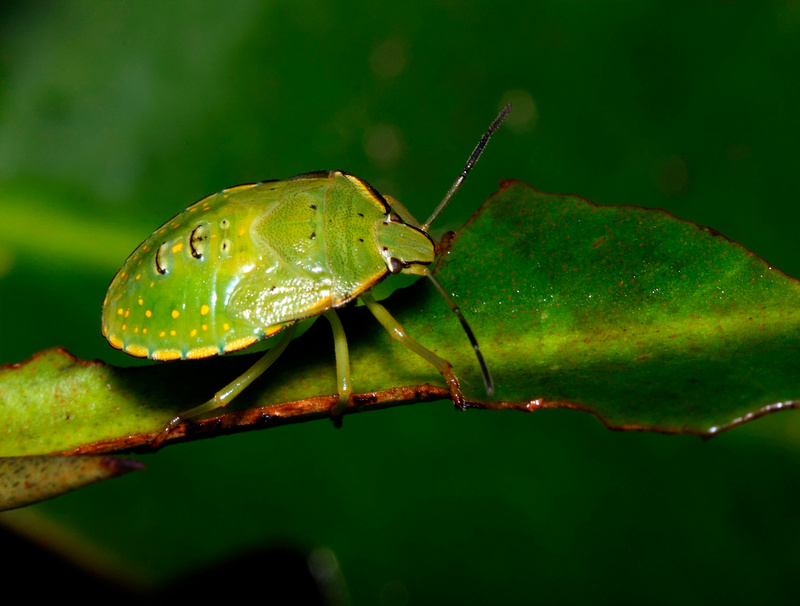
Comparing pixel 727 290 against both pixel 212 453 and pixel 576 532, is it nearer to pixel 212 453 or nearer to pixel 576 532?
pixel 576 532

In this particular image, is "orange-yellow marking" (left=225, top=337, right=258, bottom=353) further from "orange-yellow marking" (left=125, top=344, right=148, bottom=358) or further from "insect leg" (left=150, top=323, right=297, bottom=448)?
"orange-yellow marking" (left=125, top=344, right=148, bottom=358)

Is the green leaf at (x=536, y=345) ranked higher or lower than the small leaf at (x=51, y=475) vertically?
lower

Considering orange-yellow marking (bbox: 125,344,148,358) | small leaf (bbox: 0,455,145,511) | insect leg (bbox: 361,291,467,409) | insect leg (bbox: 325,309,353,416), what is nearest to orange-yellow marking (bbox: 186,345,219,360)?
orange-yellow marking (bbox: 125,344,148,358)

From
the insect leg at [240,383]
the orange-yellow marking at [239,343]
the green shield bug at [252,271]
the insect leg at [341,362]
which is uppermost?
the green shield bug at [252,271]

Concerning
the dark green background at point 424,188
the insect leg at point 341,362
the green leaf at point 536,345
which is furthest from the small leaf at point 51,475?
the dark green background at point 424,188

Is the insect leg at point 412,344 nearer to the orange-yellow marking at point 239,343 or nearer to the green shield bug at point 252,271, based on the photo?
the green shield bug at point 252,271

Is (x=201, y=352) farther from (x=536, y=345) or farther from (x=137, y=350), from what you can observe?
(x=536, y=345)

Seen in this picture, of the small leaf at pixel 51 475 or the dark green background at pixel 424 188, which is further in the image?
the dark green background at pixel 424 188

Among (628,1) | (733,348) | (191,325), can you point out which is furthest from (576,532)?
(628,1)
